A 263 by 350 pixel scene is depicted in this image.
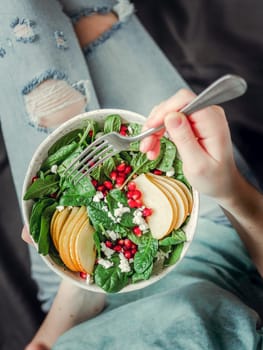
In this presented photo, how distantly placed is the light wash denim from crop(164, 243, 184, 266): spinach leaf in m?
0.23

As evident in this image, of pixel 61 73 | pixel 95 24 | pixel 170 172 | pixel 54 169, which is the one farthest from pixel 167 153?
pixel 95 24

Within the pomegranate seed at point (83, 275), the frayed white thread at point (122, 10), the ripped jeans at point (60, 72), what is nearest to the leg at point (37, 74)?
the ripped jeans at point (60, 72)

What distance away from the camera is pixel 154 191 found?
596 millimetres

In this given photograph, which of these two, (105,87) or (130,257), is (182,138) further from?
(105,87)

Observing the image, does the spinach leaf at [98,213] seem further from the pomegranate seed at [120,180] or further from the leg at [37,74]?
the leg at [37,74]

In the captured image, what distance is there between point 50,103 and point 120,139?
212 millimetres

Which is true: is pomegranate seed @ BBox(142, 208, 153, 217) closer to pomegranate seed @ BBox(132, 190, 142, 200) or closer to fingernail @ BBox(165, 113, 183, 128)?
pomegranate seed @ BBox(132, 190, 142, 200)

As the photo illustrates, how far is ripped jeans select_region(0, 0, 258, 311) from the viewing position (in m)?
0.74

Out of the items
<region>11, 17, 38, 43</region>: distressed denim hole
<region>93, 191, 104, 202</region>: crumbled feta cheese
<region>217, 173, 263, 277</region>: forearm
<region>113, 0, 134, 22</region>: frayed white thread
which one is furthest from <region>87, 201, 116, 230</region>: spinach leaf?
<region>113, 0, 134, 22</region>: frayed white thread

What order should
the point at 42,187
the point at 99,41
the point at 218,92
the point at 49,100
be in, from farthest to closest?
the point at 99,41, the point at 49,100, the point at 42,187, the point at 218,92

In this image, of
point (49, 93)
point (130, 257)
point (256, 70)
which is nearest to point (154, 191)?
point (130, 257)

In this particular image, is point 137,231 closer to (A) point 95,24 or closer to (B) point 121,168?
(B) point 121,168

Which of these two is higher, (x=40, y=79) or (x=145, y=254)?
(x=40, y=79)

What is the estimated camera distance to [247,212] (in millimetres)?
629
